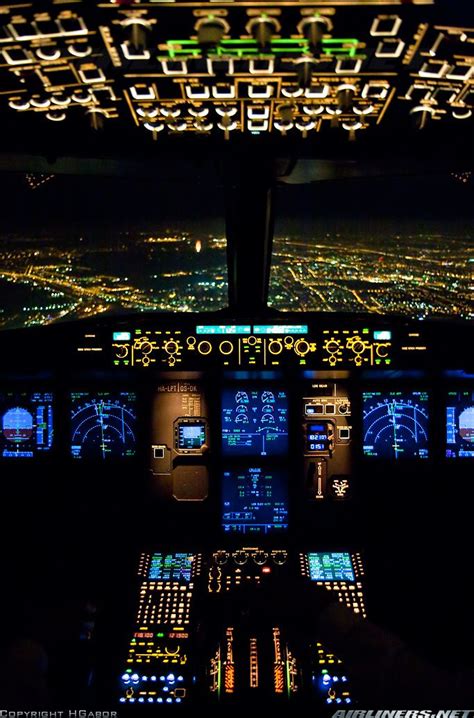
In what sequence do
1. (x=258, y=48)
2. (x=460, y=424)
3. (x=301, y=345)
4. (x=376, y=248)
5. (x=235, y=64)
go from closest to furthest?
(x=258, y=48) → (x=235, y=64) → (x=301, y=345) → (x=460, y=424) → (x=376, y=248)

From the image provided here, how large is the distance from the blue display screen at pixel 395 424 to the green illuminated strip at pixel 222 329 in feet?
2.10

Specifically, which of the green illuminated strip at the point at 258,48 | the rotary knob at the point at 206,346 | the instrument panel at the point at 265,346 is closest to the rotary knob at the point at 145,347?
the instrument panel at the point at 265,346

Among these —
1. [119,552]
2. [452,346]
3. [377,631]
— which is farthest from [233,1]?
[119,552]

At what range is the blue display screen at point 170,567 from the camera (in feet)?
9.72

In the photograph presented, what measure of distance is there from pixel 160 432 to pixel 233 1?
2.10m

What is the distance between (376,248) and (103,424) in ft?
5.13

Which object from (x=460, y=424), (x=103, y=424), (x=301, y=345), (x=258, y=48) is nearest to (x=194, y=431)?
(x=103, y=424)

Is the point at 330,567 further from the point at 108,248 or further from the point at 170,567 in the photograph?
the point at 108,248

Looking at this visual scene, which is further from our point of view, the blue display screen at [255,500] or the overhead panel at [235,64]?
the blue display screen at [255,500]

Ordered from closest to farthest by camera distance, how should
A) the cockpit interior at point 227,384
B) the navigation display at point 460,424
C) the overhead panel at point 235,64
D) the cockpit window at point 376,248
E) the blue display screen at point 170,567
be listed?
the overhead panel at point 235,64, the cockpit interior at point 227,384, the blue display screen at point 170,567, the navigation display at point 460,424, the cockpit window at point 376,248

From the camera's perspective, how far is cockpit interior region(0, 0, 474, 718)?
91.1 inches

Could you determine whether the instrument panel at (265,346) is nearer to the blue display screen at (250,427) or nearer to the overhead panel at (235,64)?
the blue display screen at (250,427)

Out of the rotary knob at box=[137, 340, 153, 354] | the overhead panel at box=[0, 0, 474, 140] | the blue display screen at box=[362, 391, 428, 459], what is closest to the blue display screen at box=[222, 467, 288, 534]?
the blue display screen at box=[362, 391, 428, 459]

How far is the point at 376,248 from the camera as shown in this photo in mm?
3502
